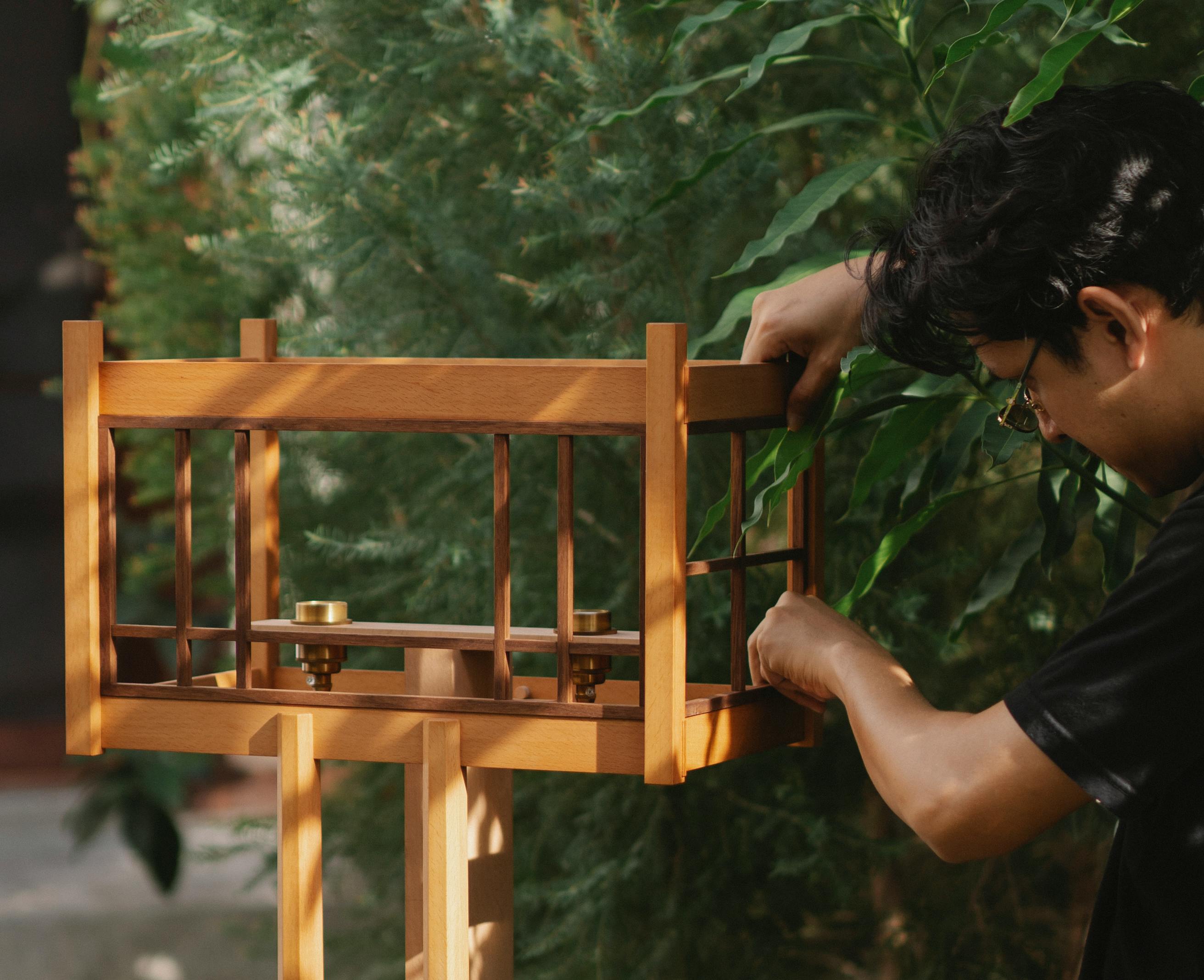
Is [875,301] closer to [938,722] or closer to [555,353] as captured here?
[938,722]

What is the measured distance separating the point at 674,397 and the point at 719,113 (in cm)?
95

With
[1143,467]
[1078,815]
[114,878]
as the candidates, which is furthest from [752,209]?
[114,878]

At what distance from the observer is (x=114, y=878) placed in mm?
3410

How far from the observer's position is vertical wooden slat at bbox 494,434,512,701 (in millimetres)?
1013

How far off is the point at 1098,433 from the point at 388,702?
20.9 inches

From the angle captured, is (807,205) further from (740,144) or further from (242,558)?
(242,558)

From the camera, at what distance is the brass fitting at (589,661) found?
104 centimetres

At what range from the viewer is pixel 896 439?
1.27 meters

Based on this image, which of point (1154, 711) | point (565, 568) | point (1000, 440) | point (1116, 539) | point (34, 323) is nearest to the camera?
point (1154, 711)

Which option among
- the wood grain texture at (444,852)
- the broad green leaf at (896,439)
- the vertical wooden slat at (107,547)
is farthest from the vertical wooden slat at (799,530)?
the vertical wooden slat at (107,547)

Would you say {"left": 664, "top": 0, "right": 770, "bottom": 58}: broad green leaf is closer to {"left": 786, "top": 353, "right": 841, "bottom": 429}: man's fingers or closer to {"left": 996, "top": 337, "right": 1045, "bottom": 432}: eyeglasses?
{"left": 786, "top": 353, "right": 841, "bottom": 429}: man's fingers

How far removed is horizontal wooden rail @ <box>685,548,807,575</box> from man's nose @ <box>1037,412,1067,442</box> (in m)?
0.22

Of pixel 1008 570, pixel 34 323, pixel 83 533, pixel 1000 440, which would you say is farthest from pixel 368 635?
pixel 34 323

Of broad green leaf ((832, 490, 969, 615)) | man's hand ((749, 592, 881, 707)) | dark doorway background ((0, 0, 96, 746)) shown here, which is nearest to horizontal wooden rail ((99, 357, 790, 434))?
man's hand ((749, 592, 881, 707))
